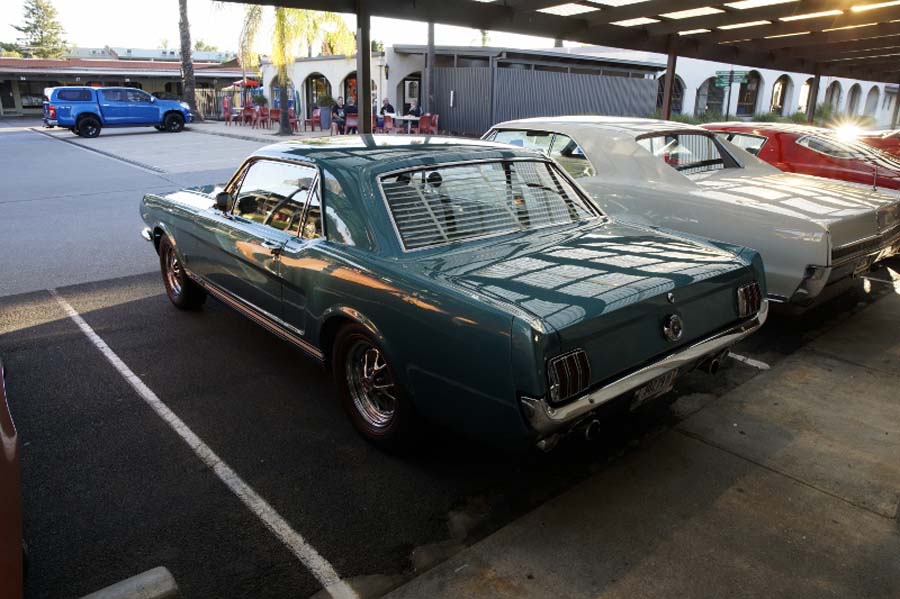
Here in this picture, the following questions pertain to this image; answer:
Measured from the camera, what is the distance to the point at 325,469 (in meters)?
3.24

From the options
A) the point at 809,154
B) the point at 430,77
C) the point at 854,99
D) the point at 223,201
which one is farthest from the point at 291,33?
the point at 854,99

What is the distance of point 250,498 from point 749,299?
272cm

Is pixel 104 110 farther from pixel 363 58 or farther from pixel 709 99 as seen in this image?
pixel 709 99

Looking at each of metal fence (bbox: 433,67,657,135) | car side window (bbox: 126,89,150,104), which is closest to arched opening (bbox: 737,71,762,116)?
metal fence (bbox: 433,67,657,135)

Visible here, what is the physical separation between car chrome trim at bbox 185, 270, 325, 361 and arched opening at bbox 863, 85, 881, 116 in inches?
2090

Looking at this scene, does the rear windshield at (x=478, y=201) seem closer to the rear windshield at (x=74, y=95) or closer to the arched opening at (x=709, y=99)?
the rear windshield at (x=74, y=95)

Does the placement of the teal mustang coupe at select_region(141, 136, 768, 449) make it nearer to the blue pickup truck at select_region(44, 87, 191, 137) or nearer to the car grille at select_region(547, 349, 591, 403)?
the car grille at select_region(547, 349, 591, 403)

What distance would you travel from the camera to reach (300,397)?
159 inches

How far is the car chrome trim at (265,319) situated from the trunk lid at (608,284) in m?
1.04

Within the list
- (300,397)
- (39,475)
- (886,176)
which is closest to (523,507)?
(300,397)

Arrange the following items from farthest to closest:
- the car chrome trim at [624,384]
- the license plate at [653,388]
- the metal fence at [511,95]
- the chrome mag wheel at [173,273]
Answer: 1. the metal fence at [511,95]
2. the chrome mag wheel at [173,273]
3. the license plate at [653,388]
4. the car chrome trim at [624,384]

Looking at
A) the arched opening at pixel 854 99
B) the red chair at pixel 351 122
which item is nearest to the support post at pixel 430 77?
the red chair at pixel 351 122

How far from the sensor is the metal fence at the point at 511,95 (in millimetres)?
21812

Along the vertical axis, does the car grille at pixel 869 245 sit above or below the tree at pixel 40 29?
below
